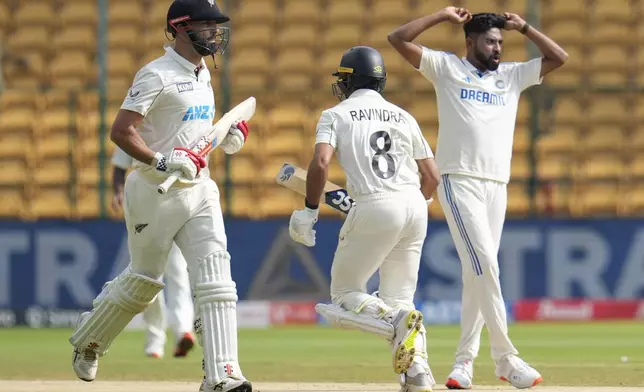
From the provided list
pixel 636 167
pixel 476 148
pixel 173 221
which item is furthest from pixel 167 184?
pixel 636 167

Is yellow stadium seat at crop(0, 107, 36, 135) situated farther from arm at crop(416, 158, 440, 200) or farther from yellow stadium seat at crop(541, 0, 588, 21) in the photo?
arm at crop(416, 158, 440, 200)

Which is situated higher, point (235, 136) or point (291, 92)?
point (235, 136)

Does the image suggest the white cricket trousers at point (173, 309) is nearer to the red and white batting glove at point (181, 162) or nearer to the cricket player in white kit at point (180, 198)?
the cricket player in white kit at point (180, 198)

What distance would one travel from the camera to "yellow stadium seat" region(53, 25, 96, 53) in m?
17.1

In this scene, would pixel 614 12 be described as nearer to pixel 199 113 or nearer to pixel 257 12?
pixel 257 12

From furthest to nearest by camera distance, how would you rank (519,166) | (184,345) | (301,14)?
(301,14) < (519,166) < (184,345)

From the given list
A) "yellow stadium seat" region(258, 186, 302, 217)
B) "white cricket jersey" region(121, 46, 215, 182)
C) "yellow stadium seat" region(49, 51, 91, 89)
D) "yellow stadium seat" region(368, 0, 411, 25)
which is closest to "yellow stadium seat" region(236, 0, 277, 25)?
"yellow stadium seat" region(368, 0, 411, 25)

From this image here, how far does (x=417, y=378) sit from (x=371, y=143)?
1.13m

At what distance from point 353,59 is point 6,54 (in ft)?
36.6

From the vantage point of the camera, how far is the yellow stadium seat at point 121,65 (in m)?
16.8

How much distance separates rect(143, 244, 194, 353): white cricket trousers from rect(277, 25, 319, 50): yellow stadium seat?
292 inches

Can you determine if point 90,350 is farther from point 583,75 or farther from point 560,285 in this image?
point 583,75

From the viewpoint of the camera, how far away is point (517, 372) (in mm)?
6941

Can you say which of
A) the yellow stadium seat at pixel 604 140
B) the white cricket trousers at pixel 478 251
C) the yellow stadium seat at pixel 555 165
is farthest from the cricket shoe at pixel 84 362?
the yellow stadium seat at pixel 604 140
